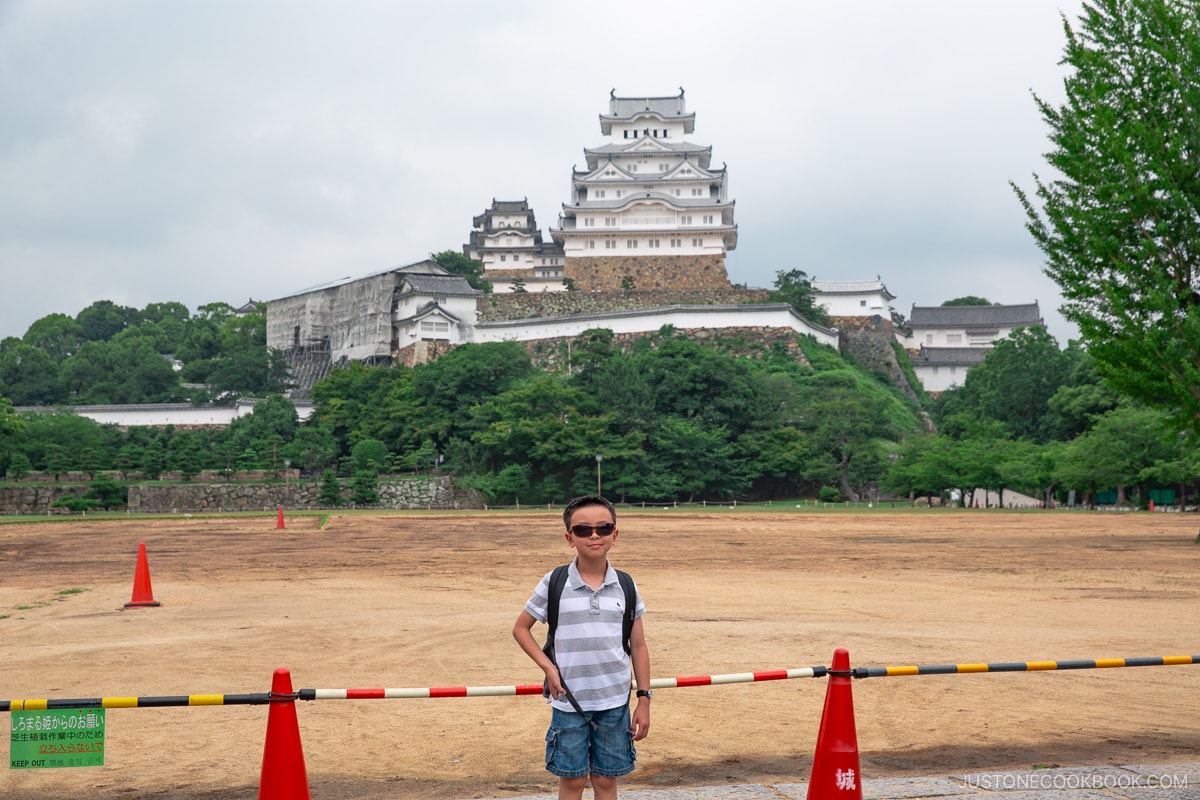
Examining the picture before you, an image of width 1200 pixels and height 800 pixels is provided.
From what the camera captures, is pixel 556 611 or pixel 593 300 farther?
pixel 593 300

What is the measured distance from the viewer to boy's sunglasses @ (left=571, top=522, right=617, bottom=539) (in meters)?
4.18

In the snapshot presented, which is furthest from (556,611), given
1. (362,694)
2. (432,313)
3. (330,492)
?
→ (432,313)

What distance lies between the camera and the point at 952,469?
43500 millimetres

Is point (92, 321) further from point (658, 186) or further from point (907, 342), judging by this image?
point (907, 342)

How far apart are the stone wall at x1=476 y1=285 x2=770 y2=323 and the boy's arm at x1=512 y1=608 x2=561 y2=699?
53.3 metres

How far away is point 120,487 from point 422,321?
56.2 ft

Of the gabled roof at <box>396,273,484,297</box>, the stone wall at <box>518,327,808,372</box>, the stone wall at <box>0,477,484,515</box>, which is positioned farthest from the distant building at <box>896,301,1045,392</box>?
the stone wall at <box>0,477,484,515</box>

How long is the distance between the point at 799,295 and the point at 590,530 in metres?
56.7

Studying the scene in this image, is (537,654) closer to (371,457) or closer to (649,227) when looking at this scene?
(371,457)

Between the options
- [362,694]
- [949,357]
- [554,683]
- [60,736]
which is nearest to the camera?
[554,683]

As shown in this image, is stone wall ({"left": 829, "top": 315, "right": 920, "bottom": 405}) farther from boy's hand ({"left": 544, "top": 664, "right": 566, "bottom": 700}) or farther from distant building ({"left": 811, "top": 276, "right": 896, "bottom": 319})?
boy's hand ({"left": 544, "top": 664, "right": 566, "bottom": 700})

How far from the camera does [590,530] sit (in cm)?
418

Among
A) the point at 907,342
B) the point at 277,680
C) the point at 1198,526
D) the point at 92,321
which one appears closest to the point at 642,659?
the point at 277,680

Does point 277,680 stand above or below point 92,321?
below
